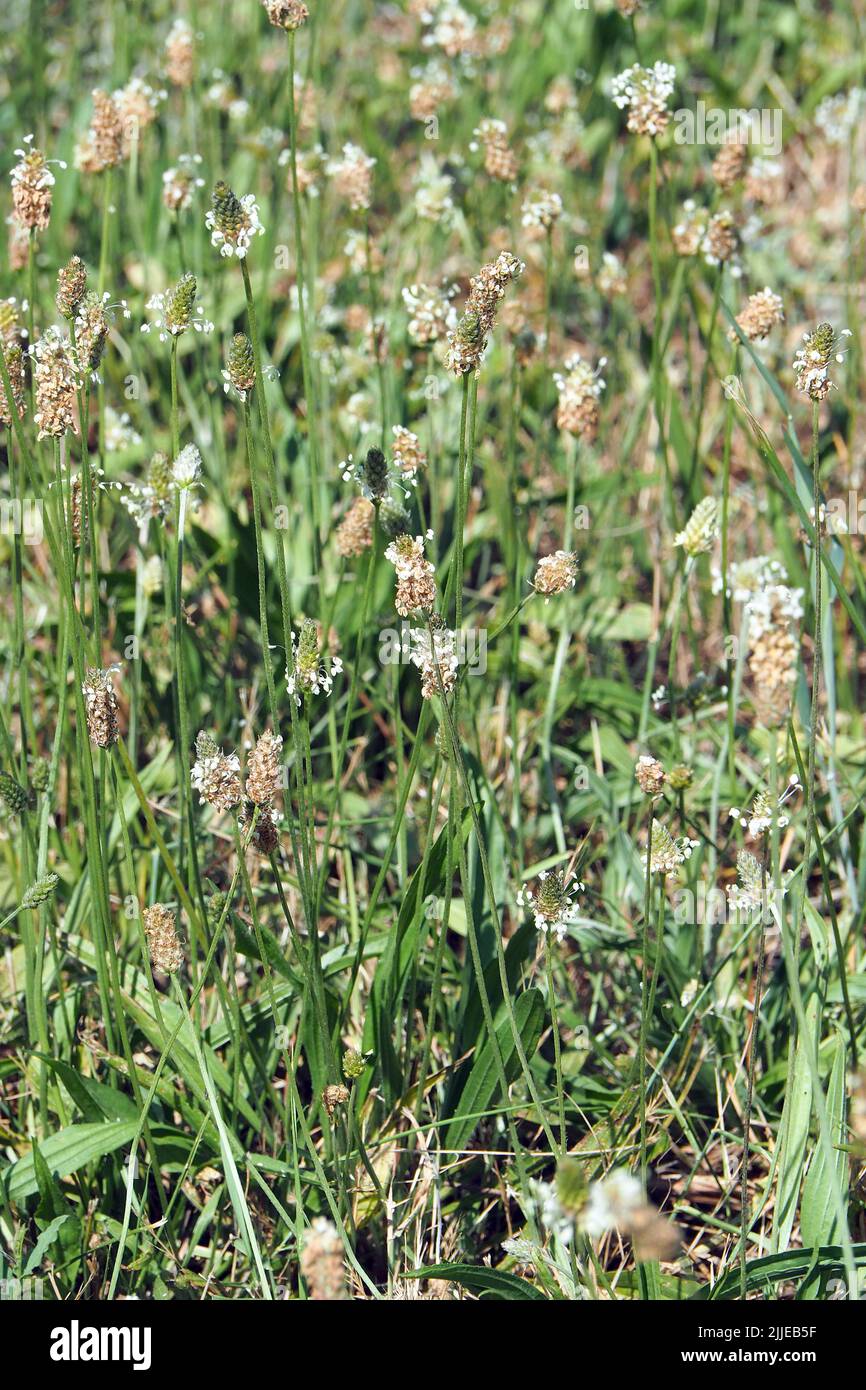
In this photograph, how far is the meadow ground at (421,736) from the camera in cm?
179

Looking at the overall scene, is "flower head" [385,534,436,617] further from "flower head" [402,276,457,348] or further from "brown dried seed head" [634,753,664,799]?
"flower head" [402,276,457,348]

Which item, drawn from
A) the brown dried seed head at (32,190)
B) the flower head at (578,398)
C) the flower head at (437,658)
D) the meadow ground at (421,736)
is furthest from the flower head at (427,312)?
the flower head at (437,658)

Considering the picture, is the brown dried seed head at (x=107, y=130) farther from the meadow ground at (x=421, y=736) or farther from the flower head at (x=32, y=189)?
the flower head at (x=32, y=189)

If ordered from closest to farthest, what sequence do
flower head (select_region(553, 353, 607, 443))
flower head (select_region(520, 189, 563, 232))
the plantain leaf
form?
the plantain leaf → flower head (select_region(553, 353, 607, 443)) → flower head (select_region(520, 189, 563, 232))

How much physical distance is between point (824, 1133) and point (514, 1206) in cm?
64

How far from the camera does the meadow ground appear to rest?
1793 mm

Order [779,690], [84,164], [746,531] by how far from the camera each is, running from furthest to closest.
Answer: [746,531], [84,164], [779,690]

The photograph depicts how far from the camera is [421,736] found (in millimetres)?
1878

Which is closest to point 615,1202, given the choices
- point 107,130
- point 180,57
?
point 107,130

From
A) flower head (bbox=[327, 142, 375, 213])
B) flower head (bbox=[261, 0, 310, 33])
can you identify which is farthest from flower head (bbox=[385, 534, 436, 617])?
flower head (bbox=[327, 142, 375, 213])

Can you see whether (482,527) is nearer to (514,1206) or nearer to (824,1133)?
(514,1206)

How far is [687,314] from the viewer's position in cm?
364

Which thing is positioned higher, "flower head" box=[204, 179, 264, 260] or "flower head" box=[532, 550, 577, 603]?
"flower head" box=[204, 179, 264, 260]
